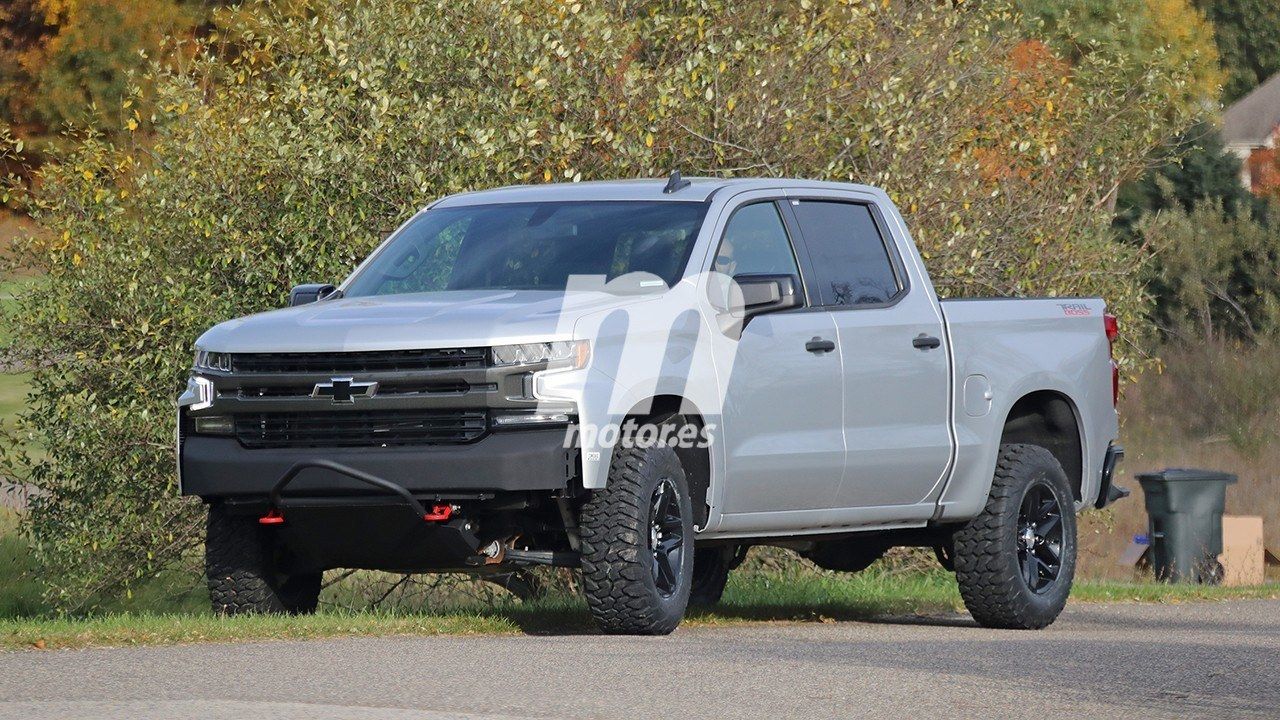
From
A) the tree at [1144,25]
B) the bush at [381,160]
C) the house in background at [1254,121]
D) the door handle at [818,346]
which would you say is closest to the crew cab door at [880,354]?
the door handle at [818,346]

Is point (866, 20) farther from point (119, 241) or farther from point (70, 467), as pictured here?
point (70, 467)

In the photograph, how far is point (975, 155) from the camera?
15977mm

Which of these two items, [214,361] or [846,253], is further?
[846,253]

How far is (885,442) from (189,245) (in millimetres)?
6294

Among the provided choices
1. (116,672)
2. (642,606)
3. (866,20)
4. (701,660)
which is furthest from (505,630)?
(866,20)

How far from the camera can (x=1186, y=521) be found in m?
19.2

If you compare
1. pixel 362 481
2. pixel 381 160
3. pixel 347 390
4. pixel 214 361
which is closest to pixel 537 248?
pixel 347 390


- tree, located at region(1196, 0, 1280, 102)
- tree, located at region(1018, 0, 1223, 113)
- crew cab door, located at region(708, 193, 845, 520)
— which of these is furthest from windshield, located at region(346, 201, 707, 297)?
tree, located at region(1196, 0, 1280, 102)

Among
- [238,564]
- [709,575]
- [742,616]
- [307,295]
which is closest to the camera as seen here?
[238,564]

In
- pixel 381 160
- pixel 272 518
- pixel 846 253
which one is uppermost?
pixel 381 160

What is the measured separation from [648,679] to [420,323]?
1.99m

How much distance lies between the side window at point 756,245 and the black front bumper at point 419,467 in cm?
158

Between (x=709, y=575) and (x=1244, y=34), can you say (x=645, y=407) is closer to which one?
(x=709, y=575)

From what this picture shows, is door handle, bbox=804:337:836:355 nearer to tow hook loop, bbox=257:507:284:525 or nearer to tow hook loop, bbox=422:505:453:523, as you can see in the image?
tow hook loop, bbox=422:505:453:523
